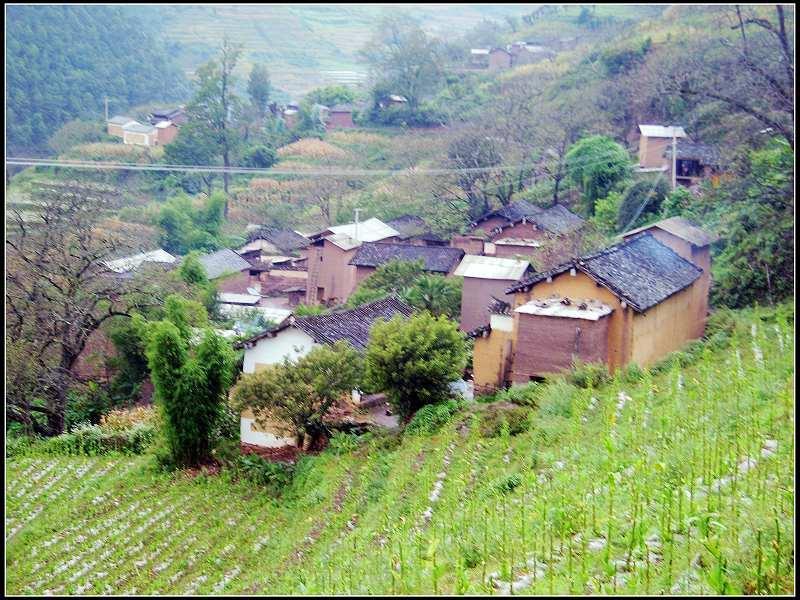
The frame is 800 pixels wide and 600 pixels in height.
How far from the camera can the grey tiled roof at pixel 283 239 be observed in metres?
32.9

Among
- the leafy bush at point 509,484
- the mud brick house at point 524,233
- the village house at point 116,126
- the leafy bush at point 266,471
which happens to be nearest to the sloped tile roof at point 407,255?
the mud brick house at point 524,233

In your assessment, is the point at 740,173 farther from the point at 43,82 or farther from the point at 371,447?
the point at 43,82

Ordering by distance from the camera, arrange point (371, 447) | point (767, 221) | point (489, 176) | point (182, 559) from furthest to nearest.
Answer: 1. point (489, 176)
2. point (767, 221)
3. point (371, 447)
4. point (182, 559)

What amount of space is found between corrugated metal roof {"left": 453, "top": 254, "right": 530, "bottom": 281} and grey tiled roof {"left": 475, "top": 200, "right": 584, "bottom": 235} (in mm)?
4234

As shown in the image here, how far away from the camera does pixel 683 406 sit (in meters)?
10.1

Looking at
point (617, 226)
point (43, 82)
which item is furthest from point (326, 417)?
point (43, 82)

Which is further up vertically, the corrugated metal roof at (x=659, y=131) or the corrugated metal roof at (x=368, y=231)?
the corrugated metal roof at (x=659, y=131)

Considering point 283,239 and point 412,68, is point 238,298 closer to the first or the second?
point 283,239

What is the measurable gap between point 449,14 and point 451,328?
2790 inches

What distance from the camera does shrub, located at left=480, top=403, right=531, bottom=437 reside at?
41.0ft

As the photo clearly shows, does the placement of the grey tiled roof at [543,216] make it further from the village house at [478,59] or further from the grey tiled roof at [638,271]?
the village house at [478,59]

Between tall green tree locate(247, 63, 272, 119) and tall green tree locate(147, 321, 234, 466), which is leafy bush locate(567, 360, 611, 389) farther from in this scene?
tall green tree locate(247, 63, 272, 119)

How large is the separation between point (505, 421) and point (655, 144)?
20670mm

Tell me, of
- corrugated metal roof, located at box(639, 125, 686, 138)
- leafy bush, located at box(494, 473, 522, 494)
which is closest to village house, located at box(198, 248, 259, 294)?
corrugated metal roof, located at box(639, 125, 686, 138)
